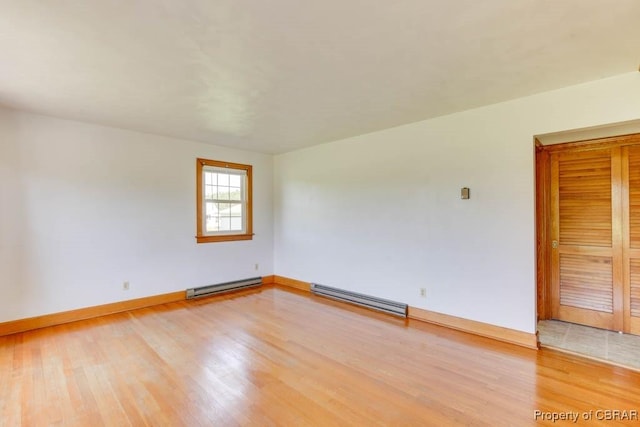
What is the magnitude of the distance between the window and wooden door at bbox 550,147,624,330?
475 cm

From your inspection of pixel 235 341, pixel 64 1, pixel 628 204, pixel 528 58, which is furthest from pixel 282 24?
pixel 628 204

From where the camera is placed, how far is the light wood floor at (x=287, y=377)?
201 cm

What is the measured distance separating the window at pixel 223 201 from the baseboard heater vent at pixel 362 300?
5.79ft

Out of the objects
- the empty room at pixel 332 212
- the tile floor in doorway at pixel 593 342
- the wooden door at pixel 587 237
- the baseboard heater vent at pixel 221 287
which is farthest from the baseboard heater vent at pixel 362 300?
the wooden door at pixel 587 237

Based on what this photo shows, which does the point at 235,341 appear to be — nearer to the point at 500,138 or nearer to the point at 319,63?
the point at 319,63

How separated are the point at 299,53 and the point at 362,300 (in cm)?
342

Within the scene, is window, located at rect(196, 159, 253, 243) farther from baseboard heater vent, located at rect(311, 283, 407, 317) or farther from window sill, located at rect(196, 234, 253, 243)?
baseboard heater vent, located at rect(311, 283, 407, 317)

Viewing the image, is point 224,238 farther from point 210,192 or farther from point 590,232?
point 590,232

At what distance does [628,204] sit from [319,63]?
357 cm

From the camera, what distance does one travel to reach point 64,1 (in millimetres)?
1635

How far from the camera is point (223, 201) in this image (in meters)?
5.36

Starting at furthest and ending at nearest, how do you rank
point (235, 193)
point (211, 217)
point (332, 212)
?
point (235, 193) → point (211, 217) → point (332, 212)

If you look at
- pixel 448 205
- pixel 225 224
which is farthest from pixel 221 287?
pixel 448 205

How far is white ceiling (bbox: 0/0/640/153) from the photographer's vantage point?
1730 millimetres
